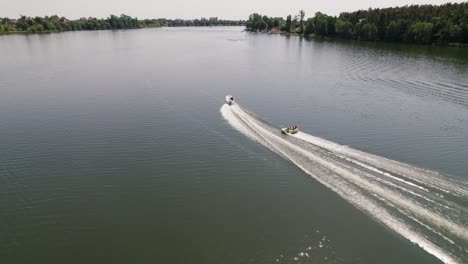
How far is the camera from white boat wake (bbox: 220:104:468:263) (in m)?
17.7

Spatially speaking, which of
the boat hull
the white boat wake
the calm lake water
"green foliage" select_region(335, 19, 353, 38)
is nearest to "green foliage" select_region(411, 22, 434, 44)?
"green foliage" select_region(335, 19, 353, 38)

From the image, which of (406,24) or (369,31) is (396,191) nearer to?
(406,24)

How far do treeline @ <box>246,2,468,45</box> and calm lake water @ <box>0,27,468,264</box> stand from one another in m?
81.7

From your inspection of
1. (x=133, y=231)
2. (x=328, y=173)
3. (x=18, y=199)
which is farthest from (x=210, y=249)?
(x=18, y=199)

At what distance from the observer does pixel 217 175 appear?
86.5ft

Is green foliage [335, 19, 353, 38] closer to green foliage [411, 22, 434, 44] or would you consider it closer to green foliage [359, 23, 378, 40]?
green foliage [359, 23, 378, 40]

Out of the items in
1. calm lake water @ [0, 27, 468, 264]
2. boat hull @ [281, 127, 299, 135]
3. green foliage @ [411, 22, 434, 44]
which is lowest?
calm lake water @ [0, 27, 468, 264]

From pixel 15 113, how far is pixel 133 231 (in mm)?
32912

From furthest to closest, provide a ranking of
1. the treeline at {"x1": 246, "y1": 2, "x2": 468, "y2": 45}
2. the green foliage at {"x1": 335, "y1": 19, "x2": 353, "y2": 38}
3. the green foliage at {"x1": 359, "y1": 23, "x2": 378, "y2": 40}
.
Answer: the green foliage at {"x1": 335, "y1": 19, "x2": 353, "y2": 38}, the green foliage at {"x1": 359, "y1": 23, "x2": 378, "y2": 40}, the treeline at {"x1": 246, "y1": 2, "x2": 468, "y2": 45}

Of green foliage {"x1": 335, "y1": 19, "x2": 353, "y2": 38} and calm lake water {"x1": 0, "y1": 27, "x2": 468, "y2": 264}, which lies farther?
green foliage {"x1": 335, "y1": 19, "x2": 353, "y2": 38}

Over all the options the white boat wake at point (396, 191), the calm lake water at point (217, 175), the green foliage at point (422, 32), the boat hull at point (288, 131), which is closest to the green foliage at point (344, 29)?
the green foliage at point (422, 32)

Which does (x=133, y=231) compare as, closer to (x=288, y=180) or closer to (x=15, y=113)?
(x=288, y=180)

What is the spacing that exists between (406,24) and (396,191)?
136 m

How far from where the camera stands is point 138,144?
32094mm
